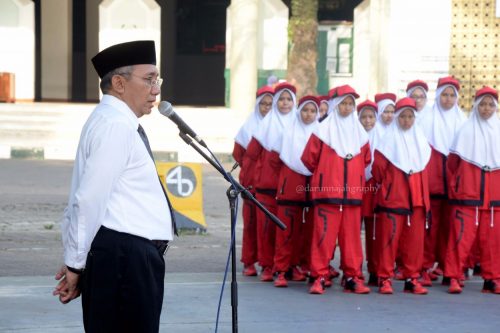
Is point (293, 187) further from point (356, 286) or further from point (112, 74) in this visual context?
point (112, 74)

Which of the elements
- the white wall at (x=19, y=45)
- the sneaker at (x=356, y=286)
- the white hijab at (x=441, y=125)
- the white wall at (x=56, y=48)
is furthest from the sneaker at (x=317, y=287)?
the white wall at (x=56, y=48)

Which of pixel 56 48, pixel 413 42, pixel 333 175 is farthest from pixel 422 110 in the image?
pixel 56 48

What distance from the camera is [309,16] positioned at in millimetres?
22938

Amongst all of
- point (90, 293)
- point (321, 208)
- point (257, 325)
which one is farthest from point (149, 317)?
point (321, 208)

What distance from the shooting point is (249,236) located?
10078 millimetres

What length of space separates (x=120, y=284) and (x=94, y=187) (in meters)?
0.44

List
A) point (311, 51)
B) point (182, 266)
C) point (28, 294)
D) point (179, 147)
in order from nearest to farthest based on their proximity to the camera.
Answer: point (28, 294)
point (182, 266)
point (179, 147)
point (311, 51)

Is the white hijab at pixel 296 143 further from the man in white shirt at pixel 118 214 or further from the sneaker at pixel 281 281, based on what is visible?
the man in white shirt at pixel 118 214

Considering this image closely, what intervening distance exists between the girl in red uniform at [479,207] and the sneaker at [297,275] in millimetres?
1294

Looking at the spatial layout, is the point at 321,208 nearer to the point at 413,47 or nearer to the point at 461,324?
the point at 461,324

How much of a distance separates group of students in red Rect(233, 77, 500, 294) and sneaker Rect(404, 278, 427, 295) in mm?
11

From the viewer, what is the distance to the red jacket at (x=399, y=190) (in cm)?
924

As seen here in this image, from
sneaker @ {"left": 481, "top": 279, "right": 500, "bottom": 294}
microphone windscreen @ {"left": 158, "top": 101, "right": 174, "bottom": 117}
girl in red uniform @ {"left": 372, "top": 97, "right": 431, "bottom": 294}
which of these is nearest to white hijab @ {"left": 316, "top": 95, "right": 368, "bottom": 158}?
girl in red uniform @ {"left": 372, "top": 97, "right": 431, "bottom": 294}

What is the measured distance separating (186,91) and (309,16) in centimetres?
900
